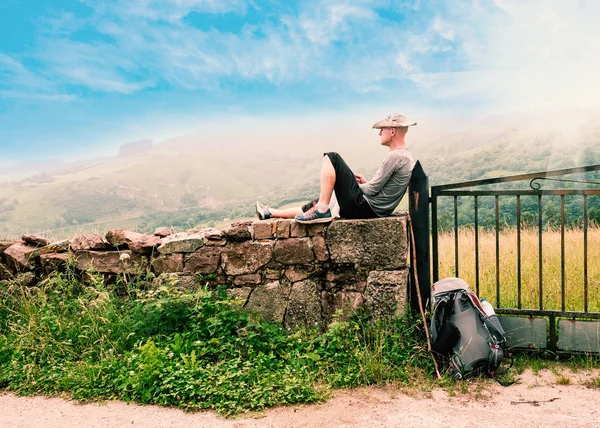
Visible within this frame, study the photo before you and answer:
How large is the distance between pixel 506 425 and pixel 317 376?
5.17 ft

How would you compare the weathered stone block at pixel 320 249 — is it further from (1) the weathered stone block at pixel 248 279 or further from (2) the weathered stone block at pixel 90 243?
(2) the weathered stone block at pixel 90 243

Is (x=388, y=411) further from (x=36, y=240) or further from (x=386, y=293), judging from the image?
(x=36, y=240)

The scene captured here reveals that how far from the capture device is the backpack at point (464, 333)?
15.4ft

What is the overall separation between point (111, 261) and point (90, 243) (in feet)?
1.35

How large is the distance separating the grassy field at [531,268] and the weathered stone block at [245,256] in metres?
→ 2.45

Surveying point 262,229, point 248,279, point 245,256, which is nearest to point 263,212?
point 262,229

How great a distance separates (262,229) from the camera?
5.47 metres

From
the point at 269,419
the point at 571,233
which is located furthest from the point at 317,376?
the point at 571,233

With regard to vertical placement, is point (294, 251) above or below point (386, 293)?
above

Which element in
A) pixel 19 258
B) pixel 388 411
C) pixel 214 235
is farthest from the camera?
pixel 19 258

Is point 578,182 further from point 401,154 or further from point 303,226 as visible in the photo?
point 303,226

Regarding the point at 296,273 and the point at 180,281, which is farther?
the point at 180,281

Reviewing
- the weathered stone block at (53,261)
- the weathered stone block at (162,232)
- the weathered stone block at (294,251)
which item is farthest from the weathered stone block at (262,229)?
the weathered stone block at (53,261)

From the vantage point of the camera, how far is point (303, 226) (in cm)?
535
